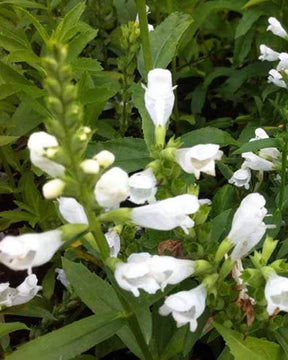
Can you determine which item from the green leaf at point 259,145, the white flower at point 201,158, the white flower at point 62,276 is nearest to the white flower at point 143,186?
the white flower at point 201,158

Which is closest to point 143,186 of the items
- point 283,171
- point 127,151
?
point 127,151

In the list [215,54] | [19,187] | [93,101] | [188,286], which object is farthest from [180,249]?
[215,54]

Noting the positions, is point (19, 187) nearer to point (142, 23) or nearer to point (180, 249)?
point (142, 23)

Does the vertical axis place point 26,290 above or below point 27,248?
below

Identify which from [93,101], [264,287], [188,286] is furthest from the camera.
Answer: [93,101]

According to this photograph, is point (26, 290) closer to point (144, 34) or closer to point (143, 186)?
point (143, 186)

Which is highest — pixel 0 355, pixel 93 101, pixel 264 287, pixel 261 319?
pixel 93 101
